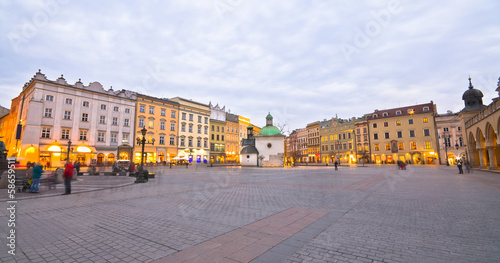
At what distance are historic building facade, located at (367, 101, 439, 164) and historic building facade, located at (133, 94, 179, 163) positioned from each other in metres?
55.0

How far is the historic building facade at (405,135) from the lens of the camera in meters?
55.8

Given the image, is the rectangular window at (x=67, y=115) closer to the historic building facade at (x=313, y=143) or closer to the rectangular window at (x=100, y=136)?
the rectangular window at (x=100, y=136)

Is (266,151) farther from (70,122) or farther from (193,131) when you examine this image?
(70,122)

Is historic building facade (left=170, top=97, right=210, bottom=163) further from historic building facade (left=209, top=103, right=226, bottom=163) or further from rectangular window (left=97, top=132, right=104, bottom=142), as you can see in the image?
rectangular window (left=97, top=132, right=104, bottom=142)

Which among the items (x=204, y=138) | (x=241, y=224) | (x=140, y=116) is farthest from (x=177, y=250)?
(x=204, y=138)

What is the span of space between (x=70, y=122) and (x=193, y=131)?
2528 cm

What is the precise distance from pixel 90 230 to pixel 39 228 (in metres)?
1.30

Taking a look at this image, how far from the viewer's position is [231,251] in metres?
4.06

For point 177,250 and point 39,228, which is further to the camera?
point 39,228

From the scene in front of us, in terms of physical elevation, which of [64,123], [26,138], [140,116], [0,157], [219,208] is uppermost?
[140,116]

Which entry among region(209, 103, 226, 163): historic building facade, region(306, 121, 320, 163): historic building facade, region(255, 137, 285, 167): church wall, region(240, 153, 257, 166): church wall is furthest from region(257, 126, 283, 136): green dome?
region(306, 121, 320, 163): historic building facade

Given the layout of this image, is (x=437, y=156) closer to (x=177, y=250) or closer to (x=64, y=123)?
(x=177, y=250)

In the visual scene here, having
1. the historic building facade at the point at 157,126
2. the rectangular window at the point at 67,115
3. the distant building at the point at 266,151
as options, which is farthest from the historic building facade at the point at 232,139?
the rectangular window at the point at 67,115

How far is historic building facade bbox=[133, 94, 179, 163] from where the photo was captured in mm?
48219
